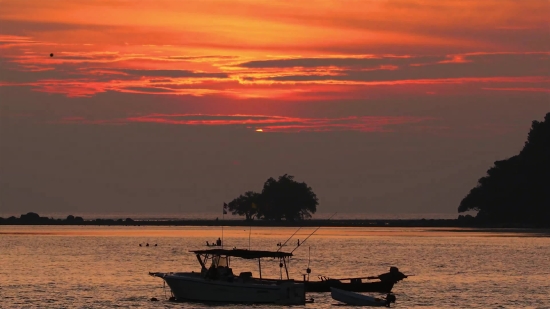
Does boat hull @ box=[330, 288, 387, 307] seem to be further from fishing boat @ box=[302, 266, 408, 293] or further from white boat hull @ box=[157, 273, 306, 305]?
white boat hull @ box=[157, 273, 306, 305]

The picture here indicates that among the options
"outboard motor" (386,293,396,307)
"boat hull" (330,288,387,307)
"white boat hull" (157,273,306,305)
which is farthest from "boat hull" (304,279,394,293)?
"white boat hull" (157,273,306,305)

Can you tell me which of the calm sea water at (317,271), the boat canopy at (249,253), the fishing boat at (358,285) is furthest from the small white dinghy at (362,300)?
the boat canopy at (249,253)

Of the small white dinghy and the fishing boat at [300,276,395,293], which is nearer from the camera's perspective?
the small white dinghy

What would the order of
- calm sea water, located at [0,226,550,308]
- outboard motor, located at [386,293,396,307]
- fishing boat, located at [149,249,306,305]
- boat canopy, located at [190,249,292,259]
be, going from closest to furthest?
fishing boat, located at [149,249,306,305] → boat canopy, located at [190,249,292,259] → outboard motor, located at [386,293,396,307] → calm sea water, located at [0,226,550,308]

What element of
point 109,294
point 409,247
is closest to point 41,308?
point 109,294

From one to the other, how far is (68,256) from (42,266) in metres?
21.5

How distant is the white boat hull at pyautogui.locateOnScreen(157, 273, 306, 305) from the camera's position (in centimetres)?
7106

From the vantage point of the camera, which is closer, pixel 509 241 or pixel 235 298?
pixel 235 298

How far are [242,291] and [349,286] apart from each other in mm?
15305

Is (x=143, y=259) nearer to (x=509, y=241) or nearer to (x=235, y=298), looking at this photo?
(x=235, y=298)

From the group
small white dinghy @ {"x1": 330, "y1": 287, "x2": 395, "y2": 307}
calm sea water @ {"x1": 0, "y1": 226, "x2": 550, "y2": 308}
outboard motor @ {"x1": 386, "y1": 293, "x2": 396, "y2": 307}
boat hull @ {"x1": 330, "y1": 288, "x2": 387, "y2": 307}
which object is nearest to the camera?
outboard motor @ {"x1": 386, "y1": 293, "x2": 396, "y2": 307}

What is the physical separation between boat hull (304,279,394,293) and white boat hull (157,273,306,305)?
33.9 ft

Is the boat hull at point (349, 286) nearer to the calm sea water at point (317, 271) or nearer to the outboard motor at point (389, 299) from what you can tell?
the calm sea water at point (317, 271)

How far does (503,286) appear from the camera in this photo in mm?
93188
